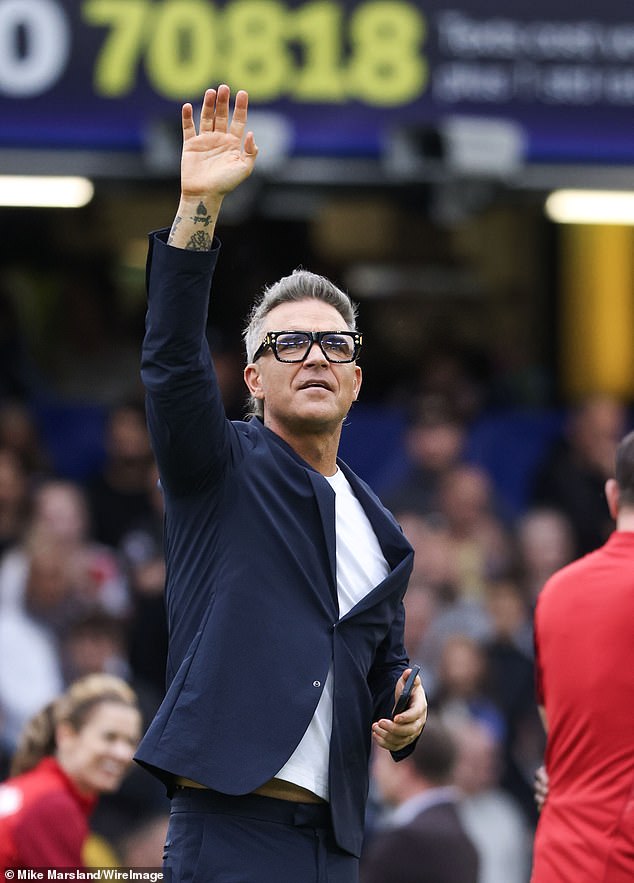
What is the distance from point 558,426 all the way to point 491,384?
705 millimetres

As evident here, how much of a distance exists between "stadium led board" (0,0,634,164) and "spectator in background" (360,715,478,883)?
344 centimetres

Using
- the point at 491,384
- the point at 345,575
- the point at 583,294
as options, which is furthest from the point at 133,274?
the point at 345,575

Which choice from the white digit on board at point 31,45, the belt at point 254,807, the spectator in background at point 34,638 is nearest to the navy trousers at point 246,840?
the belt at point 254,807

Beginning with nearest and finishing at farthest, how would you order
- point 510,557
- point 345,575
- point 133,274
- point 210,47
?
point 345,575
point 210,47
point 510,557
point 133,274

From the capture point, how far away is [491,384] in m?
9.98

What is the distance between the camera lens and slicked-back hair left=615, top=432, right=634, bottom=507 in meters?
4.14

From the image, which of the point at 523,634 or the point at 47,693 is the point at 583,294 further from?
the point at 47,693

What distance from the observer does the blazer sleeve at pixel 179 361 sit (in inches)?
131

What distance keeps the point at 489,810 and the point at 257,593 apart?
4.34m

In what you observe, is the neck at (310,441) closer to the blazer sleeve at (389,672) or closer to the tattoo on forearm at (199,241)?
the blazer sleeve at (389,672)

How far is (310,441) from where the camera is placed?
372cm

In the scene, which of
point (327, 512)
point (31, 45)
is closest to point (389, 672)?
point (327, 512)

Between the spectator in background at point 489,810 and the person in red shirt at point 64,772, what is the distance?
244 cm

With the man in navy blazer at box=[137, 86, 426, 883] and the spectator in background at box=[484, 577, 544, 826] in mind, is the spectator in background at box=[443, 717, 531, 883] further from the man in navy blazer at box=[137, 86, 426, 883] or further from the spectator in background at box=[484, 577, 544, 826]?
the man in navy blazer at box=[137, 86, 426, 883]
